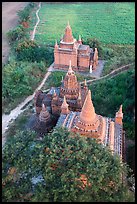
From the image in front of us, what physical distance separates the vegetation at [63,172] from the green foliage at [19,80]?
50.7 ft

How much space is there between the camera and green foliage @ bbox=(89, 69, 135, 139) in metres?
28.2

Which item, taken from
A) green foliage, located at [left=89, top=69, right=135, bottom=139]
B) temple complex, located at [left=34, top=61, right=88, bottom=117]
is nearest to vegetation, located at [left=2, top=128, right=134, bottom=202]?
temple complex, located at [left=34, top=61, right=88, bottom=117]

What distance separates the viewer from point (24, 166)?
714 inches

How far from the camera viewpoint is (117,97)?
1223 inches

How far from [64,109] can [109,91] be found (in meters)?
11.1

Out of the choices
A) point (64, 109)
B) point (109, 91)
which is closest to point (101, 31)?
point (109, 91)

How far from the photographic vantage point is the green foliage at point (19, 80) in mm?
34375

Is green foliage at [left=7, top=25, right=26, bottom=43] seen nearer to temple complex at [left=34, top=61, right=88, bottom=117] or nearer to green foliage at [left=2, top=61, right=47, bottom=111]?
green foliage at [left=2, top=61, right=47, bottom=111]

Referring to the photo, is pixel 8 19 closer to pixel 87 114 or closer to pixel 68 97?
pixel 68 97

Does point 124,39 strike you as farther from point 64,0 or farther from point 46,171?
point 46,171

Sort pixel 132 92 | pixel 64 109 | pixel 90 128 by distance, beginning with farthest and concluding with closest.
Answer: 1. pixel 132 92
2. pixel 64 109
3. pixel 90 128

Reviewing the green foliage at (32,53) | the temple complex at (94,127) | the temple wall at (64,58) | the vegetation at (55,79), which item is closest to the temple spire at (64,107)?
the temple complex at (94,127)

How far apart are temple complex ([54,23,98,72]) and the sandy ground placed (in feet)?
35.3

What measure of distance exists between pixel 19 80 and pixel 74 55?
8082 millimetres
